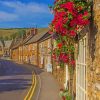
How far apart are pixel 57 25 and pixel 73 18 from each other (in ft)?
2.15

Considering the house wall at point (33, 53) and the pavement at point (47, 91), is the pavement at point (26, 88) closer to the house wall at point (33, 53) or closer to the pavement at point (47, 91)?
the pavement at point (47, 91)

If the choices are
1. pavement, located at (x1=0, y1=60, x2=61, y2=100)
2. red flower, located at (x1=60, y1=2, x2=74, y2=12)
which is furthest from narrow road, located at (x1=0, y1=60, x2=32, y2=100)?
red flower, located at (x1=60, y1=2, x2=74, y2=12)

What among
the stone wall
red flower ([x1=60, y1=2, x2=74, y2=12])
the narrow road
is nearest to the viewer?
the stone wall

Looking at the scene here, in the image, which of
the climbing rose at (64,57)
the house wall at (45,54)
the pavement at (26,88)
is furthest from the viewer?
the house wall at (45,54)

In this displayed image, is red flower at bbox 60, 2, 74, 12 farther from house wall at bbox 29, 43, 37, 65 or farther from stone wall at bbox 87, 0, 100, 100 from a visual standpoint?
house wall at bbox 29, 43, 37, 65

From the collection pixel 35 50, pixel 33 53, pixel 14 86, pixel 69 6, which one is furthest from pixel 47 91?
pixel 33 53

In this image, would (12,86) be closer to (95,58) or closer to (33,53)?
(95,58)

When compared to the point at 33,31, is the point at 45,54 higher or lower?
lower

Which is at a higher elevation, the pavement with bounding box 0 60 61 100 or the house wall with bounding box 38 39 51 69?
the house wall with bounding box 38 39 51 69

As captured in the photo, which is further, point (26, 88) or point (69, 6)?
point (26, 88)

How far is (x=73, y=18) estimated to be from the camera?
25.3ft

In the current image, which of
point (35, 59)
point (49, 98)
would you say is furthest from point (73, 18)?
point (35, 59)

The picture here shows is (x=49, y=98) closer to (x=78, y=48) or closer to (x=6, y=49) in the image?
(x=78, y=48)

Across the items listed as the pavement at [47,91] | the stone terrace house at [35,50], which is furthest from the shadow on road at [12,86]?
the stone terrace house at [35,50]
